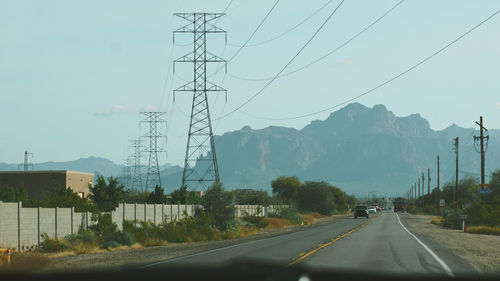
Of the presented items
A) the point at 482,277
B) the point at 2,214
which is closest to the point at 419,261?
the point at 2,214

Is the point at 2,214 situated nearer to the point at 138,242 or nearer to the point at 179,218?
the point at 138,242

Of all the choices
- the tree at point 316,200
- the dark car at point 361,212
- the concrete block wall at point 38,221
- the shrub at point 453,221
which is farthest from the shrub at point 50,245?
the tree at point 316,200

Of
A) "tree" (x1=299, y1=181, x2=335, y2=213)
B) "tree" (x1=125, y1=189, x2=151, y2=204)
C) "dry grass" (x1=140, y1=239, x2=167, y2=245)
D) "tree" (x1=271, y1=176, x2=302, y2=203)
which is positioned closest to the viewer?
"dry grass" (x1=140, y1=239, x2=167, y2=245)

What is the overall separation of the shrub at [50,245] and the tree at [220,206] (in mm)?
18229

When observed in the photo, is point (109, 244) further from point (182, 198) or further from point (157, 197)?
point (157, 197)

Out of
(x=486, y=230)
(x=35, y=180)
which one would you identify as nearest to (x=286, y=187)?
(x=35, y=180)

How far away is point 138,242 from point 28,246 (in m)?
8.67

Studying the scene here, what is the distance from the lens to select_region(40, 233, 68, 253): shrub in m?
28.5

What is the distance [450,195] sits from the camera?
513 feet

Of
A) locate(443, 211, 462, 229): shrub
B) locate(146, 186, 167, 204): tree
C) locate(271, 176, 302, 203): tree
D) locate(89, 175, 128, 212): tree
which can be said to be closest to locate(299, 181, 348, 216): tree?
locate(271, 176, 302, 203): tree

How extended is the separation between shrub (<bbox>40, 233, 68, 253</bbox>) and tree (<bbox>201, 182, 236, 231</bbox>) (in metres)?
18.2

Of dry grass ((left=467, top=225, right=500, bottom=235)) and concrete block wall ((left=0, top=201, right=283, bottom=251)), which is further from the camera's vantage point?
dry grass ((left=467, top=225, right=500, bottom=235))

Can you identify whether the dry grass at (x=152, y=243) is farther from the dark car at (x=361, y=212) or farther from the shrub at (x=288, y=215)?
the dark car at (x=361, y=212)

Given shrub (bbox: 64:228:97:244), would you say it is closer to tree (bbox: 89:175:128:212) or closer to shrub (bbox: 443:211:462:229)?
tree (bbox: 89:175:128:212)
